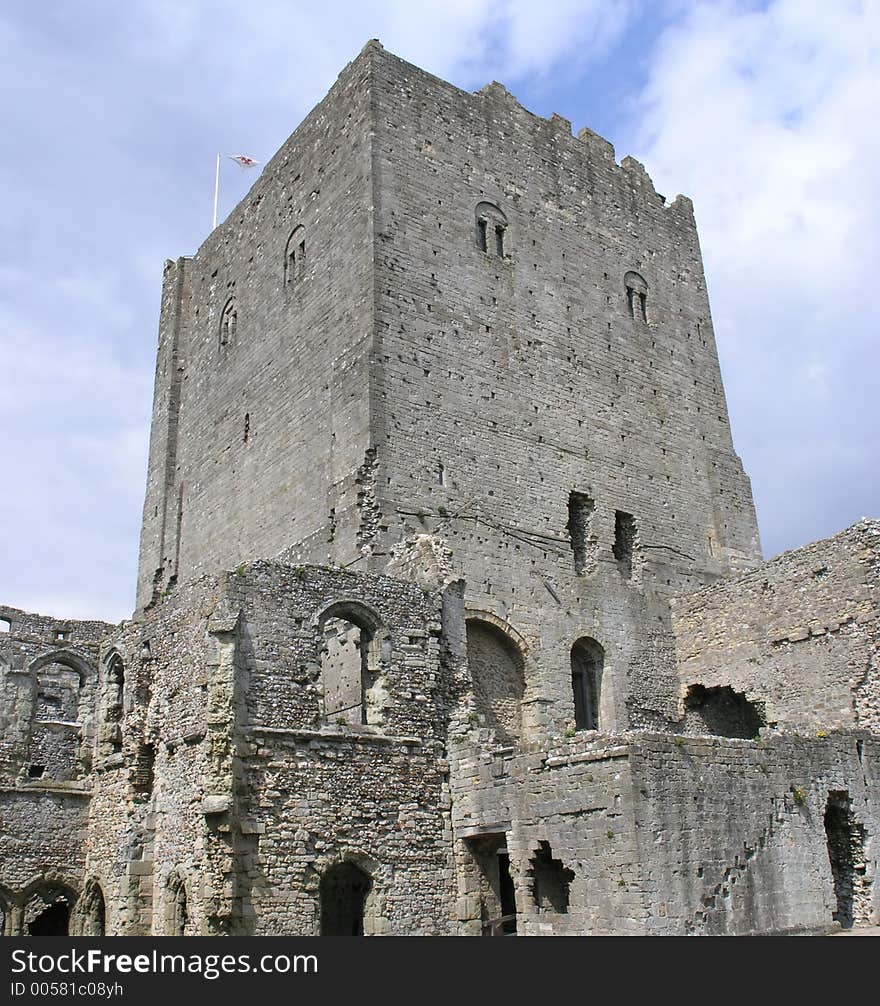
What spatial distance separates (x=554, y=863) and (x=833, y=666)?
25.6 feet

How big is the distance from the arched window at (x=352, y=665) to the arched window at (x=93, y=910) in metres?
4.66

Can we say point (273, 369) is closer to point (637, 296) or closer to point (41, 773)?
point (637, 296)

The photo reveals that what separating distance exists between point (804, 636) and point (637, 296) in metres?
10.6

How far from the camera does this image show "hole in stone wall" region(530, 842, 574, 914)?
46.6 ft

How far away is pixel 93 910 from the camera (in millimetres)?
17219

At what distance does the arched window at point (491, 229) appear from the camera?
24141 millimetres

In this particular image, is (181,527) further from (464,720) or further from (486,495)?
(464,720)

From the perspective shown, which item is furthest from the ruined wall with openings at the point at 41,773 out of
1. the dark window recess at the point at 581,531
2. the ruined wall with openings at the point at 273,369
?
the dark window recess at the point at 581,531

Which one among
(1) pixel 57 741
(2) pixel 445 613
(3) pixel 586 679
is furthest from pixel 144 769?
(3) pixel 586 679

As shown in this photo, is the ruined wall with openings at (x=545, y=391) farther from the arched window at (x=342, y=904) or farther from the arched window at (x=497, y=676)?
the arched window at (x=342, y=904)

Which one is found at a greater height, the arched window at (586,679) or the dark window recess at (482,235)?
the dark window recess at (482,235)

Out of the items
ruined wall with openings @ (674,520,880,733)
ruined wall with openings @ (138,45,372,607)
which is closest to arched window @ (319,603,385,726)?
ruined wall with openings @ (138,45,372,607)

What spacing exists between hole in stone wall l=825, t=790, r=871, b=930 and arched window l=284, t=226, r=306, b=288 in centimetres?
1594
